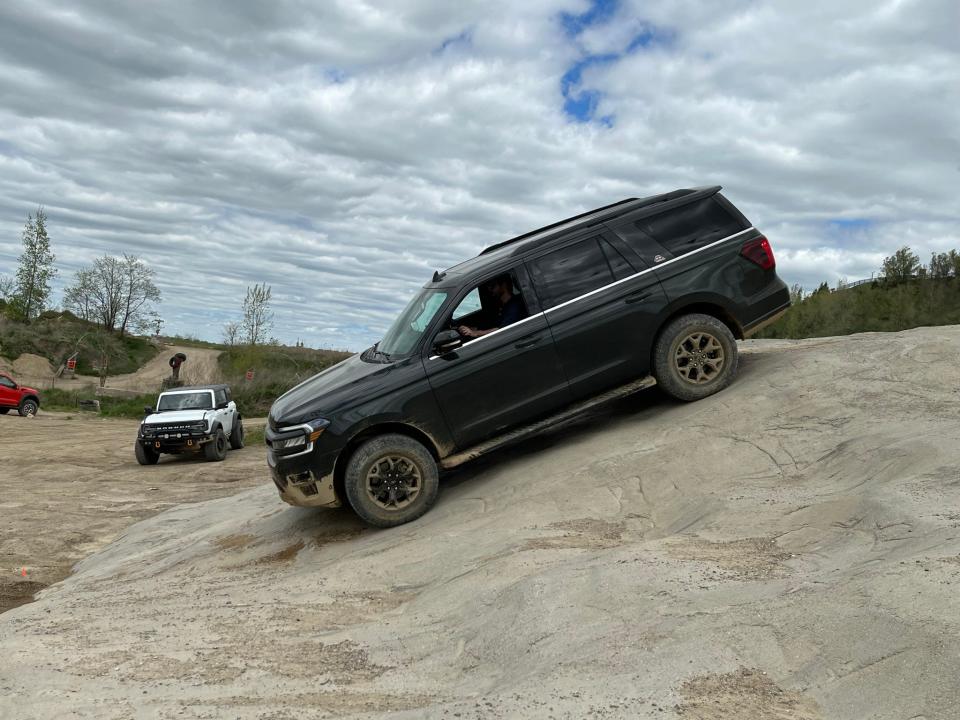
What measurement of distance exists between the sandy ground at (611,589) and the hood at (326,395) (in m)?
1.18

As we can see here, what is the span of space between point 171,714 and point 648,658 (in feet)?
7.13

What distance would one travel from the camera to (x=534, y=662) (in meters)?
3.96

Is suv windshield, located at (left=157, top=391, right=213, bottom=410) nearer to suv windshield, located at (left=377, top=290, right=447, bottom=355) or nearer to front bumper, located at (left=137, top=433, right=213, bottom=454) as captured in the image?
front bumper, located at (left=137, top=433, right=213, bottom=454)

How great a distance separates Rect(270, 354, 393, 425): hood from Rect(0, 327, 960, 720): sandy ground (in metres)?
1.18

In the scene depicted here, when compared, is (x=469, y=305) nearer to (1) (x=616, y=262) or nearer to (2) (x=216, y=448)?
(1) (x=616, y=262)

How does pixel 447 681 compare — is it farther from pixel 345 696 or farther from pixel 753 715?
pixel 753 715

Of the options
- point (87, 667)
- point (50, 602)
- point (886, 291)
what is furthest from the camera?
point (886, 291)

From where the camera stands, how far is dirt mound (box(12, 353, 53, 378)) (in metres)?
47.5

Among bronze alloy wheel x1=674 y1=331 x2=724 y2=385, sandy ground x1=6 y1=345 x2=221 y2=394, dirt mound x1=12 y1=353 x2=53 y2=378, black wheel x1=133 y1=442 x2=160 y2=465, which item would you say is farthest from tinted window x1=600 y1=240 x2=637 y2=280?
dirt mound x1=12 y1=353 x2=53 y2=378

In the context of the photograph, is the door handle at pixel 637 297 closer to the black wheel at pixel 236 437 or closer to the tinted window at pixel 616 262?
the tinted window at pixel 616 262

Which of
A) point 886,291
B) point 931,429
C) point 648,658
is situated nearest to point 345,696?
point 648,658

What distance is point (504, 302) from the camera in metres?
7.85

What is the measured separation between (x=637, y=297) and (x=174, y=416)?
539 inches

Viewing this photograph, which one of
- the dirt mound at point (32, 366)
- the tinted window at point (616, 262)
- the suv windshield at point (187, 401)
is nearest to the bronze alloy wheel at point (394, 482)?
the tinted window at point (616, 262)
